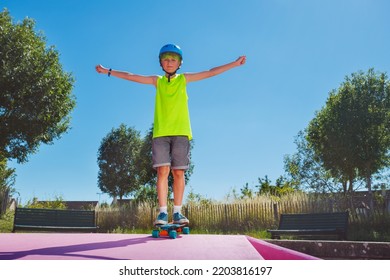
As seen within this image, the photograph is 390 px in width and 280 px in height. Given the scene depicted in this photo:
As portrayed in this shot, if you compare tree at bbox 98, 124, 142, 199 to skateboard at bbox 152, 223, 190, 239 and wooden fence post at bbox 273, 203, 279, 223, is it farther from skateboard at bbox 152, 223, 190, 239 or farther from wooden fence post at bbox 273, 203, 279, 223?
skateboard at bbox 152, 223, 190, 239

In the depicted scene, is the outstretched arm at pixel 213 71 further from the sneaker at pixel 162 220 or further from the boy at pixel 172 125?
the sneaker at pixel 162 220

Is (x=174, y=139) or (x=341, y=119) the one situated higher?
(x=341, y=119)

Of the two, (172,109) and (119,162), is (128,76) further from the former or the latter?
(119,162)

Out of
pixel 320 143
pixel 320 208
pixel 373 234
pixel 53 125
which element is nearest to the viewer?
pixel 373 234

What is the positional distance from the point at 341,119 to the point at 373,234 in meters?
13.4

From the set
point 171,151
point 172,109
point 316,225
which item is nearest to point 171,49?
point 172,109

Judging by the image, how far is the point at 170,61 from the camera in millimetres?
4066

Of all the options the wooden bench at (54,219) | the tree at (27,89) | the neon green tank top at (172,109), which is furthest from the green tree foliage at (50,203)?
the neon green tank top at (172,109)

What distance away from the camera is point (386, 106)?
24.3 m

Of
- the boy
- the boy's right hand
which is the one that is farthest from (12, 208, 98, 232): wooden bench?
the boy

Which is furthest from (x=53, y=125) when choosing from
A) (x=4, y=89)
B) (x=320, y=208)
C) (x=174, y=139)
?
(x=174, y=139)
